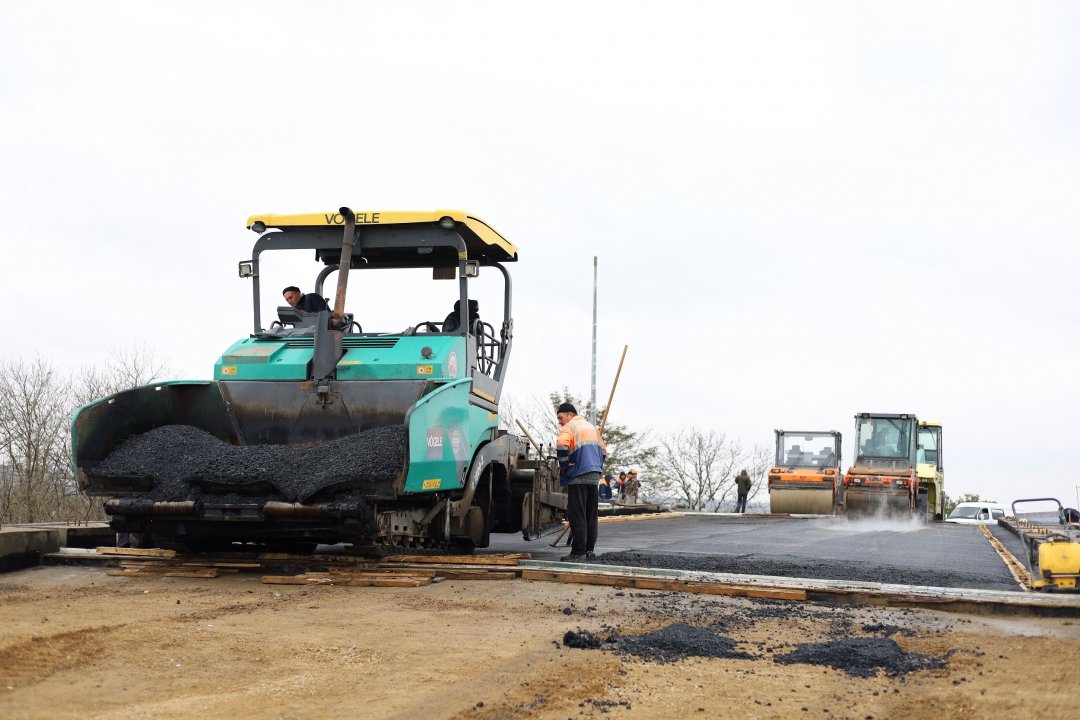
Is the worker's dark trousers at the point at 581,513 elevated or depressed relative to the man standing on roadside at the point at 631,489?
elevated

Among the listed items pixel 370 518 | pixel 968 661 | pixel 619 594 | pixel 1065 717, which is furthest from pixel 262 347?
pixel 1065 717

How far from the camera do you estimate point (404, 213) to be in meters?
9.47

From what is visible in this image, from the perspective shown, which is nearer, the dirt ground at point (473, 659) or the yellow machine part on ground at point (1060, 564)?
the dirt ground at point (473, 659)

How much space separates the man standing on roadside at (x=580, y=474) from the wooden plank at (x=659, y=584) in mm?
1671

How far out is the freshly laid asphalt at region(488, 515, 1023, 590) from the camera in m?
8.91

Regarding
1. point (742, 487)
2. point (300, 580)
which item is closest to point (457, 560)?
point (300, 580)

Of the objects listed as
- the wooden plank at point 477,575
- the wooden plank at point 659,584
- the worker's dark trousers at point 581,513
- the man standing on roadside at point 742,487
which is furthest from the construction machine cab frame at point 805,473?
the wooden plank at point 477,575

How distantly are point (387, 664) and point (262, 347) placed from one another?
491cm

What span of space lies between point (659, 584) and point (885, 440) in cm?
2095

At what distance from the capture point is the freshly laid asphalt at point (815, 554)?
8.91 meters

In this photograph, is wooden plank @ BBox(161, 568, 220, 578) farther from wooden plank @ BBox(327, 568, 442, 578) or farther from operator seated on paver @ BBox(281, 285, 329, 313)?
operator seated on paver @ BBox(281, 285, 329, 313)

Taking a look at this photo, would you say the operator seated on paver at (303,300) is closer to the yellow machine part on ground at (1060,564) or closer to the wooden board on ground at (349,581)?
Result: the wooden board on ground at (349,581)

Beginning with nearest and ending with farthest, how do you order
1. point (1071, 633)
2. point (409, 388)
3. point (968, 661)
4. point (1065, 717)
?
point (1065, 717)
point (968, 661)
point (1071, 633)
point (409, 388)

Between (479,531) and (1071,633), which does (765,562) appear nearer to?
(479,531)
